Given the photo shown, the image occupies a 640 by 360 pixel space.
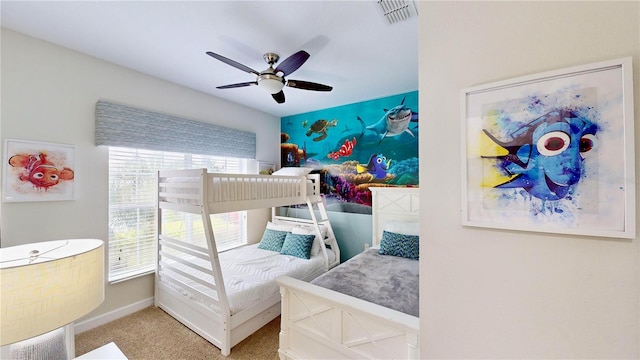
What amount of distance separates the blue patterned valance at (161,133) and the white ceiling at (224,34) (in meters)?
0.49

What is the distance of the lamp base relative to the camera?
107 cm

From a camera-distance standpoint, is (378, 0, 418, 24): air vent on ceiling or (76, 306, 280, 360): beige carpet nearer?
(378, 0, 418, 24): air vent on ceiling

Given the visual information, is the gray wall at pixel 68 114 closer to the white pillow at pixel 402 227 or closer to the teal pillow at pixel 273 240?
the teal pillow at pixel 273 240

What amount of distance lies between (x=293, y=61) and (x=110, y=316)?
3.03 m

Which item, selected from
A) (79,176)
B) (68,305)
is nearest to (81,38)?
(79,176)

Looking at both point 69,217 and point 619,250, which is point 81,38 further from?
point 619,250

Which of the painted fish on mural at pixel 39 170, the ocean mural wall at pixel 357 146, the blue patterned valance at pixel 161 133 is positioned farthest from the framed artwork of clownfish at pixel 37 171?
the ocean mural wall at pixel 357 146

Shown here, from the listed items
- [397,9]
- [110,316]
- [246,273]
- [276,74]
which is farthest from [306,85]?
[110,316]

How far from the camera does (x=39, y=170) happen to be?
2.05 metres

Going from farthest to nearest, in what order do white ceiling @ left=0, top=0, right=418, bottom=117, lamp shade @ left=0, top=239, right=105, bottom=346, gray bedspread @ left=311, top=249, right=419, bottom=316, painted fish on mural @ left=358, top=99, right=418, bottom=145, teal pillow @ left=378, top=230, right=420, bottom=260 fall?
painted fish on mural @ left=358, top=99, right=418, bottom=145 → teal pillow @ left=378, top=230, right=420, bottom=260 → gray bedspread @ left=311, top=249, right=419, bottom=316 → white ceiling @ left=0, top=0, right=418, bottom=117 → lamp shade @ left=0, top=239, right=105, bottom=346

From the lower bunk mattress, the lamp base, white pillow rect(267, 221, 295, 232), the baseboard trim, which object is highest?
white pillow rect(267, 221, 295, 232)

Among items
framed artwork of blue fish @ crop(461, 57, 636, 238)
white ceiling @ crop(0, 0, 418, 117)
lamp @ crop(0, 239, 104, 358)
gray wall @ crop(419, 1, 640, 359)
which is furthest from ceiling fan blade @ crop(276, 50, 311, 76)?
lamp @ crop(0, 239, 104, 358)

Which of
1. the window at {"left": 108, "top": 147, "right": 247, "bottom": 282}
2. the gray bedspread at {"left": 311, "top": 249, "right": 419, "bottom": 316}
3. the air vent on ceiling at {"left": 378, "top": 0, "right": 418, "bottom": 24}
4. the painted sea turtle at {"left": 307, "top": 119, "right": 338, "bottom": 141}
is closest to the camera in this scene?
the air vent on ceiling at {"left": 378, "top": 0, "right": 418, "bottom": 24}

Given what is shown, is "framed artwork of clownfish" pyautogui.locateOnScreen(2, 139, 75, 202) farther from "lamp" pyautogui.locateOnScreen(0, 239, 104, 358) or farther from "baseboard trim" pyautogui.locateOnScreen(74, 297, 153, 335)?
"lamp" pyautogui.locateOnScreen(0, 239, 104, 358)
